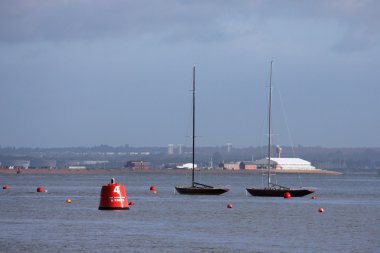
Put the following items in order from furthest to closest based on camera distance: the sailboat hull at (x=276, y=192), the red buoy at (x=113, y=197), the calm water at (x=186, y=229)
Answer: the sailboat hull at (x=276, y=192) < the red buoy at (x=113, y=197) < the calm water at (x=186, y=229)

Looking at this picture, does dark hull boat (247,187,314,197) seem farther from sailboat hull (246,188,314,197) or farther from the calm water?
the calm water

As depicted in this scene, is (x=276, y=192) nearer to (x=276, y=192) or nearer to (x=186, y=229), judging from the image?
(x=276, y=192)

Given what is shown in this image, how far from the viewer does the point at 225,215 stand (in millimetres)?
73000

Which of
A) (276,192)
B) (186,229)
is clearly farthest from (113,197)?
(276,192)

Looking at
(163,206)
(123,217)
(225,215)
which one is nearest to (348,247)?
(123,217)

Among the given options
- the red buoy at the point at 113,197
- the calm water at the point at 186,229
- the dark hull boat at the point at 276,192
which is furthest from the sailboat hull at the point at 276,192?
the red buoy at the point at 113,197

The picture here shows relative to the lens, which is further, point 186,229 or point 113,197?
point 113,197

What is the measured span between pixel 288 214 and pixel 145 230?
2160cm

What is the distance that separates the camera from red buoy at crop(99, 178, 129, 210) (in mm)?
62656

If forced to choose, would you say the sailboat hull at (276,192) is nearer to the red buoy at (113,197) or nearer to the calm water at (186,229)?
the calm water at (186,229)

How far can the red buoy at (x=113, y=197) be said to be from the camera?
62656 mm

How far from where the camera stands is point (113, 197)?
215ft

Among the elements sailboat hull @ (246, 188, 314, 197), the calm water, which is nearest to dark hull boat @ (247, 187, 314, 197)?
sailboat hull @ (246, 188, 314, 197)

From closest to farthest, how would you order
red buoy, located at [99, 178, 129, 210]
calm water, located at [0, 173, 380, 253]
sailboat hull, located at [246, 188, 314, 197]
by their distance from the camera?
calm water, located at [0, 173, 380, 253]
red buoy, located at [99, 178, 129, 210]
sailboat hull, located at [246, 188, 314, 197]
